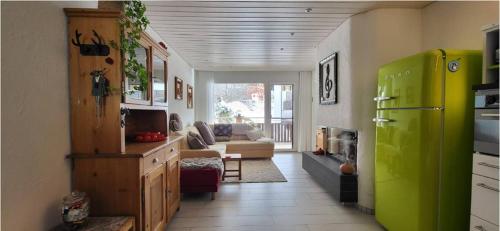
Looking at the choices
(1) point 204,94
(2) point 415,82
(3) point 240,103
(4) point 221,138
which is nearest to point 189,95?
(1) point 204,94

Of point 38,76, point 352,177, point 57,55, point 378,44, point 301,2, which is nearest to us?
point 38,76

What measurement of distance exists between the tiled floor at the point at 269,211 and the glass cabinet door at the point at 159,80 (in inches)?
51.0

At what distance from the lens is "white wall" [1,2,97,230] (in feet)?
4.13

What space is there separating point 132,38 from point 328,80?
111 inches

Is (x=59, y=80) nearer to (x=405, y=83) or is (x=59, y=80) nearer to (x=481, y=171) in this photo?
(x=405, y=83)

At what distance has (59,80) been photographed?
5.37ft

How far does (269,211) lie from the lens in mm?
3068

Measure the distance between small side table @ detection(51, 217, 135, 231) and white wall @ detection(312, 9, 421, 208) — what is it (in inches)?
97.6

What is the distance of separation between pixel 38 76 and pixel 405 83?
2558 mm

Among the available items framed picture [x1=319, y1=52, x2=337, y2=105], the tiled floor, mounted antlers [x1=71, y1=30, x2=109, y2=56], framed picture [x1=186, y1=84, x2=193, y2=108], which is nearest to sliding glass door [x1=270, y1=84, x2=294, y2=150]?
framed picture [x1=186, y1=84, x2=193, y2=108]

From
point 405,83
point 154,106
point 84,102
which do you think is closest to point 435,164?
point 405,83

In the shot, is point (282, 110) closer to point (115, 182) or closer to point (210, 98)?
point (210, 98)

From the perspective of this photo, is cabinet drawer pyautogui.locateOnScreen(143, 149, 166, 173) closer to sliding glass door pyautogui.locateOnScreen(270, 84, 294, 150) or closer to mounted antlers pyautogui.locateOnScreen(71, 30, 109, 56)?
mounted antlers pyautogui.locateOnScreen(71, 30, 109, 56)

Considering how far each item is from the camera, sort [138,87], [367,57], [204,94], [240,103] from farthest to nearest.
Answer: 1. [240,103]
2. [204,94]
3. [367,57]
4. [138,87]
